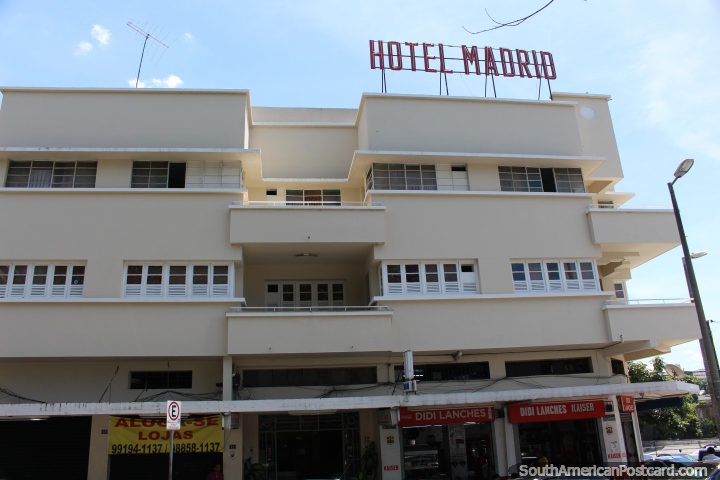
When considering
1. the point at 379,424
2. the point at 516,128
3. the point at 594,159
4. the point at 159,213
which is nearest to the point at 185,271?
the point at 159,213

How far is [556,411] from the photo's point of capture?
63.1ft

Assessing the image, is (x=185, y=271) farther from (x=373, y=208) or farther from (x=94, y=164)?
(x=373, y=208)

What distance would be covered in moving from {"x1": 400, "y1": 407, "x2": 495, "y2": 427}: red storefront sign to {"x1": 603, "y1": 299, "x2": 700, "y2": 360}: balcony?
201 inches

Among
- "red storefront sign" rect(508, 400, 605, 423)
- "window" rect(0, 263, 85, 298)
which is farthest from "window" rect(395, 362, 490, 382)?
"window" rect(0, 263, 85, 298)

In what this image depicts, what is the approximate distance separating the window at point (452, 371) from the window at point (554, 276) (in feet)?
10.2

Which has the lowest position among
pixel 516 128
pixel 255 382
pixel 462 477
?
pixel 462 477

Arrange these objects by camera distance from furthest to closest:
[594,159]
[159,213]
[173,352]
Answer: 1. [594,159]
2. [159,213]
3. [173,352]

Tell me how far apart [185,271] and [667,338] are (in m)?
16.3

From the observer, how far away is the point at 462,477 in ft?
67.2

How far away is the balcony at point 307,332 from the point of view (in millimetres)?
18375

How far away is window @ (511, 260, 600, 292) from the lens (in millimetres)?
20438

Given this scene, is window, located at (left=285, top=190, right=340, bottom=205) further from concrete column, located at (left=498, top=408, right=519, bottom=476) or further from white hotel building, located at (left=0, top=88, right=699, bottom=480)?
concrete column, located at (left=498, top=408, right=519, bottom=476)

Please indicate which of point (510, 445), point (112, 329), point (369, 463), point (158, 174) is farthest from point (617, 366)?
point (158, 174)

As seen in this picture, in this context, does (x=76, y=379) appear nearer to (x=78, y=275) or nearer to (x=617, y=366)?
(x=78, y=275)
